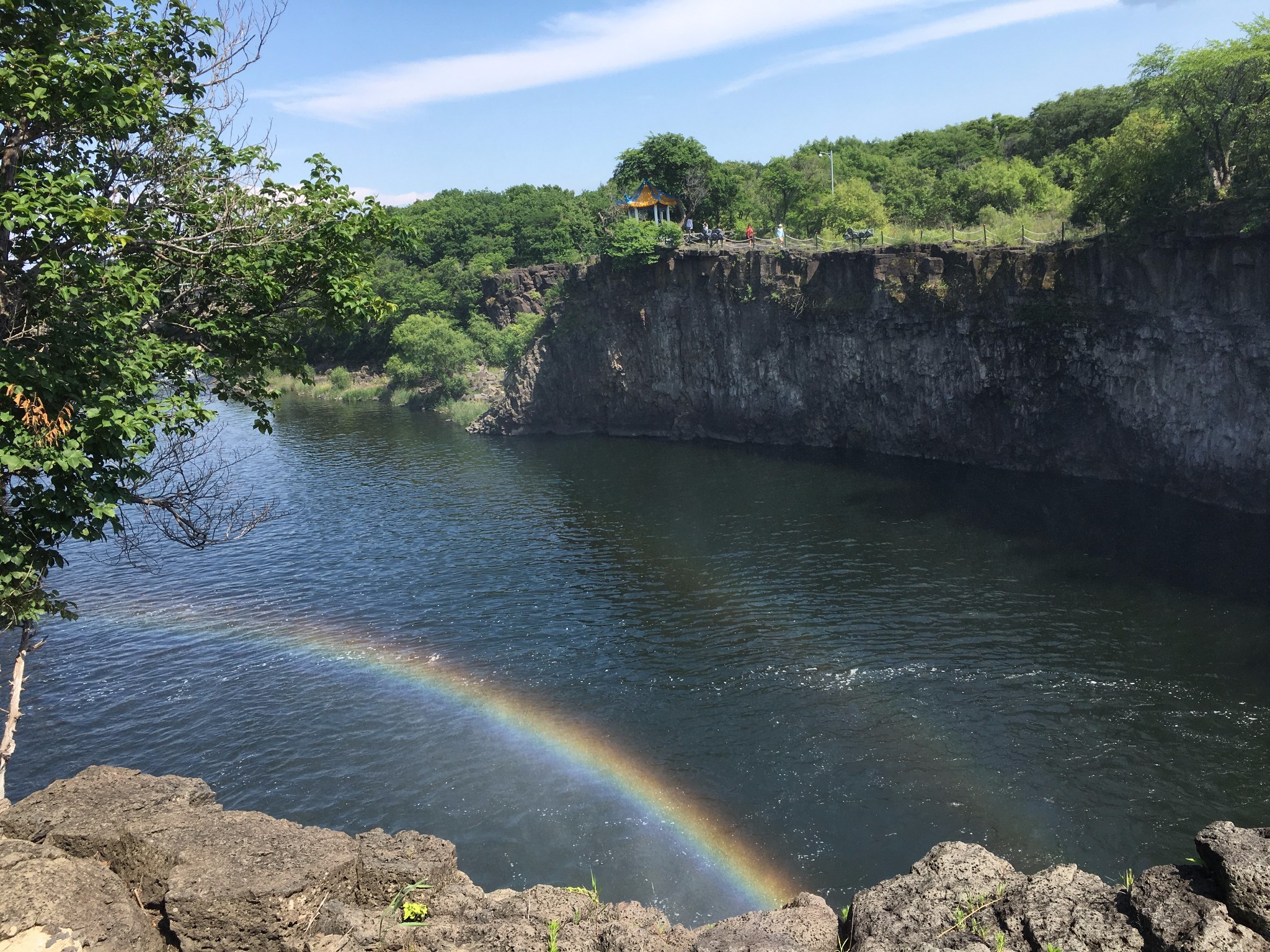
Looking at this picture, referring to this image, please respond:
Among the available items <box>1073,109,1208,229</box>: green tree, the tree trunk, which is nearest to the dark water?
the tree trunk

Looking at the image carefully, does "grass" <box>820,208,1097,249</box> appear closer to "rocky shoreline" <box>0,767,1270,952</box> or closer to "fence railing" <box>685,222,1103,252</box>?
"fence railing" <box>685,222,1103,252</box>

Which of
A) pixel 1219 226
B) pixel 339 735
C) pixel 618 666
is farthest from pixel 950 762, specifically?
pixel 1219 226

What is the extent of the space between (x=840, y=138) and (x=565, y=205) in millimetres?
40160

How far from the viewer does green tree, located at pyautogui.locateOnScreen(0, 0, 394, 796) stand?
14.0 meters

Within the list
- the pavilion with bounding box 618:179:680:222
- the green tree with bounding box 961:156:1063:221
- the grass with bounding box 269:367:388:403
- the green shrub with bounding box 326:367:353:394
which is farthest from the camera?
the green shrub with bounding box 326:367:353:394

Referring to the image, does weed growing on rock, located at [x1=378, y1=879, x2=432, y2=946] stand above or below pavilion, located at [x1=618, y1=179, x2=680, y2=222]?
below

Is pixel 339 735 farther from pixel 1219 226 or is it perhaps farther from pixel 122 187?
pixel 1219 226

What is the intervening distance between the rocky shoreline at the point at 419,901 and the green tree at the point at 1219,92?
45.3m

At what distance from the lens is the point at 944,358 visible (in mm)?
63125

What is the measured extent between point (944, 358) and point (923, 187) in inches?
1206

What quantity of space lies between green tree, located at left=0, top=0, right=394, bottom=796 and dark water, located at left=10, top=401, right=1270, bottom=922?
13233 millimetres

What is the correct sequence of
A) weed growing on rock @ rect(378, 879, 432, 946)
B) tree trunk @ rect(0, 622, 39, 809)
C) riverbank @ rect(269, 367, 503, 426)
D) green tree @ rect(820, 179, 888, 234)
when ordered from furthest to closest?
riverbank @ rect(269, 367, 503, 426) < green tree @ rect(820, 179, 888, 234) < tree trunk @ rect(0, 622, 39, 809) < weed growing on rock @ rect(378, 879, 432, 946)

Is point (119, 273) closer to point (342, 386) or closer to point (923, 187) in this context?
point (923, 187)

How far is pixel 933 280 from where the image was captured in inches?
2430
